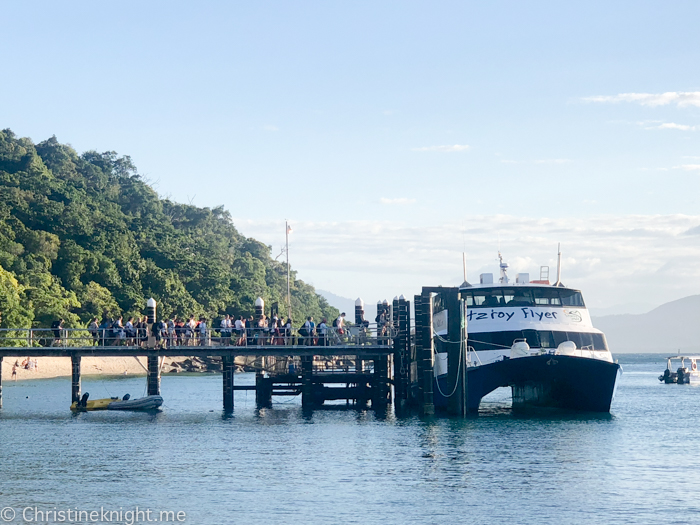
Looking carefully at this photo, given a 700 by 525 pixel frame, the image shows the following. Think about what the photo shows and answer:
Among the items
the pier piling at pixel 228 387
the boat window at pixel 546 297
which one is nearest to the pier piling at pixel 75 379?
the pier piling at pixel 228 387

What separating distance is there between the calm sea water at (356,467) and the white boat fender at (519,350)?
325cm

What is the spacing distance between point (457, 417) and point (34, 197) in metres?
102

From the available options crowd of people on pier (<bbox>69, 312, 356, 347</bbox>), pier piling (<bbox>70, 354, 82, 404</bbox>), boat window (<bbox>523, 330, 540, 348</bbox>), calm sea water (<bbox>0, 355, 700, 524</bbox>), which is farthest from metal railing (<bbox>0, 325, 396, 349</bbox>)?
boat window (<bbox>523, 330, 540, 348</bbox>)

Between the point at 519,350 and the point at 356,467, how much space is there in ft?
42.0

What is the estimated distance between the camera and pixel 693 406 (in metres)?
63.9

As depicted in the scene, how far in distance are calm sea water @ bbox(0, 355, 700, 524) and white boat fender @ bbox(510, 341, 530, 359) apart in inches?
128

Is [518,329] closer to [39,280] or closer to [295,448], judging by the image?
[295,448]

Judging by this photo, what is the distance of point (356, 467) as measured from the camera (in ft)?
103

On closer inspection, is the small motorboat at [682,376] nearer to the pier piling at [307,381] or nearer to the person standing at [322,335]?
the pier piling at [307,381]

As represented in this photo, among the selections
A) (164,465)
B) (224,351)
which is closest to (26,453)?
(164,465)

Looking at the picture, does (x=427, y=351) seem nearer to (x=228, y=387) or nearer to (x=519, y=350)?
(x=519, y=350)

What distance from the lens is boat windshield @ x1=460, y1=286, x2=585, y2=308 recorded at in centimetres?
4516

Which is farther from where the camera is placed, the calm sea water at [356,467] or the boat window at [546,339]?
the boat window at [546,339]

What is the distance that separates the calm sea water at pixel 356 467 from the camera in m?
25.1
